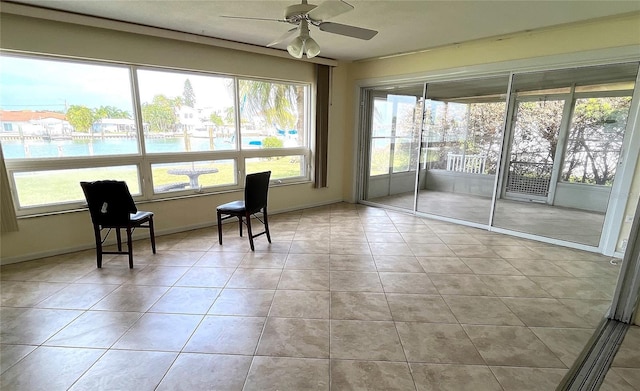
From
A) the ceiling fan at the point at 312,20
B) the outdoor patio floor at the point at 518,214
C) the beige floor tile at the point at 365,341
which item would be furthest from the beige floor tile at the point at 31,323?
the outdoor patio floor at the point at 518,214

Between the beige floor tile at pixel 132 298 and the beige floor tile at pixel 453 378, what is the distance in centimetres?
201

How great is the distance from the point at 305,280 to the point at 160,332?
121 cm

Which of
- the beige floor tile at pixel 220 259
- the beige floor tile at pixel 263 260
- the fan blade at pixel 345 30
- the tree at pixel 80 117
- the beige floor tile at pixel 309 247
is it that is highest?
the fan blade at pixel 345 30

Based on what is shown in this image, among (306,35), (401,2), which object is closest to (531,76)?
(401,2)

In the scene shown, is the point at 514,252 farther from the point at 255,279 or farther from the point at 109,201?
the point at 109,201

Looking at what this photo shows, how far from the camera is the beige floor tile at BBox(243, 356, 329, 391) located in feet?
5.32

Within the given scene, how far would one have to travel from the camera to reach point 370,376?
170cm

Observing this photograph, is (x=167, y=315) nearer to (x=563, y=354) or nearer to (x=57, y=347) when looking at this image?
(x=57, y=347)

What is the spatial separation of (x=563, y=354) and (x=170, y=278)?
10.1 feet

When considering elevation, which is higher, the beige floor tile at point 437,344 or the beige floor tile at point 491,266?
the beige floor tile at point 491,266

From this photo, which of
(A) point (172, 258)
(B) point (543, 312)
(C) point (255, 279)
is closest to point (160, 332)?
(C) point (255, 279)

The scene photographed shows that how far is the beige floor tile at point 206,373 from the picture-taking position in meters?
1.61

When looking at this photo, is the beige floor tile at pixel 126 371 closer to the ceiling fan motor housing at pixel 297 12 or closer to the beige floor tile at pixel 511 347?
the beige floor tile at pixel 511 347

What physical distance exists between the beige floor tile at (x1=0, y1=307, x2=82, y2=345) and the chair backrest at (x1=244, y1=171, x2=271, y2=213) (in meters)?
1.71
